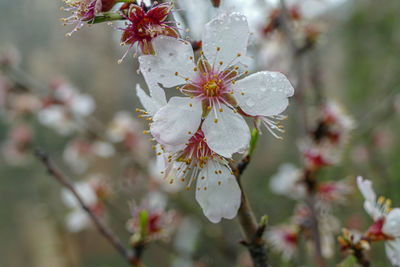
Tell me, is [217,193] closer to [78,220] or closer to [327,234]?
[327,234]

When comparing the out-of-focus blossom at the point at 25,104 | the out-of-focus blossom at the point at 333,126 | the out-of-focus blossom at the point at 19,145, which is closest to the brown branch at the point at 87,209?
the out-of-focus blossom at the point at 333,126

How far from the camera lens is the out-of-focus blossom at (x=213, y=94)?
0.52 meters

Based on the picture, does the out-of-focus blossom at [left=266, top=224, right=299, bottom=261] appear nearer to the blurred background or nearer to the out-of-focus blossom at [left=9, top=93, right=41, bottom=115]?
the blurred background

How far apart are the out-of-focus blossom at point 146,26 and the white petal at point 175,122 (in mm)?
111

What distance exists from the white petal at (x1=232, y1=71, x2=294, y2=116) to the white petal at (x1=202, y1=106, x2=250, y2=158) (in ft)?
0.10

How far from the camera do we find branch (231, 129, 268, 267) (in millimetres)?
567

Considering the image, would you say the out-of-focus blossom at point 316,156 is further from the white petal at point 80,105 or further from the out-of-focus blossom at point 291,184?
the white petal at point 80,105

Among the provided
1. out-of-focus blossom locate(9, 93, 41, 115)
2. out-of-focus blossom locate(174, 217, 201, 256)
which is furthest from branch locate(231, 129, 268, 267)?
out-of-focus blossom locate(9, 93, 41, 115)

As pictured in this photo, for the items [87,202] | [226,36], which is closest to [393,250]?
[226,36]

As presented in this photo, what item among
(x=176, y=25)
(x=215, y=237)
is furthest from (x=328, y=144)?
(x=176, y=25)

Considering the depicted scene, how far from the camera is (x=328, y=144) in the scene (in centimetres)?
127

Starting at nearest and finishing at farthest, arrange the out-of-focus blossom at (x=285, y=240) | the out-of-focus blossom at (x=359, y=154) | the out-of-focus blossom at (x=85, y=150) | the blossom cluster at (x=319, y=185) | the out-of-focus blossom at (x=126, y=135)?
the blossom cluster at (x=319, y=185) < the out-of-focus blossom at (x=285, y=240) < the out-of-focus blossom at (x=126, y=135) < the out-of-focus blossom at (x=85, y=150) < the out-of-focus blossom at (x=359, y=154)

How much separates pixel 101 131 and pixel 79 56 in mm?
2730

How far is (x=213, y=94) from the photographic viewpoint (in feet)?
2.00
